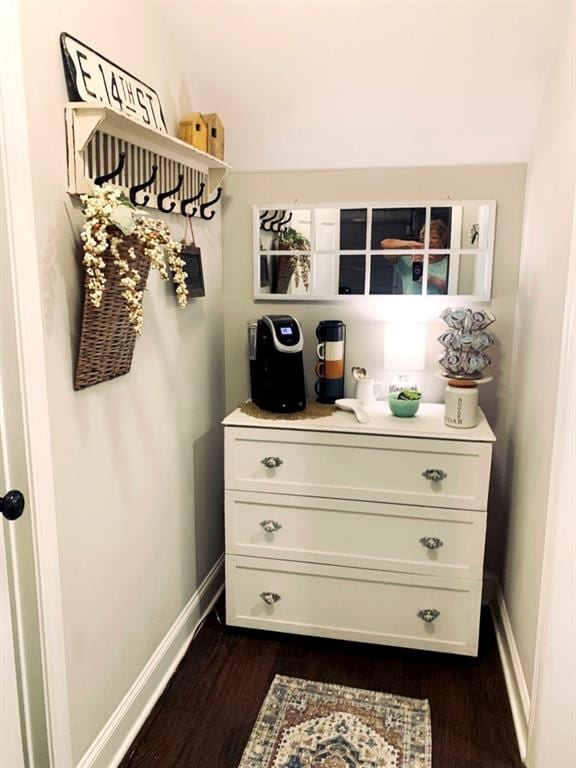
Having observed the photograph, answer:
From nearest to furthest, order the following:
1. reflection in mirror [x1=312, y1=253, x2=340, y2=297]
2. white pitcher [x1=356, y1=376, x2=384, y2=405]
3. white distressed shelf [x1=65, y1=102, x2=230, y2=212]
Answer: white distressed shelf [x1=65, y1=102, x2=230, y2=212] → white pitcher [x1=356, y1=376, x2=384, y2=405] → reflection in mirror [x1=312, y1=253, x2=340, y2=297]

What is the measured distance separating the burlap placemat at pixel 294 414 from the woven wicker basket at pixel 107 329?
76cm

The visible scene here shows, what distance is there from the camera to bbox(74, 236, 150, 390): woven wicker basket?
4.67ft

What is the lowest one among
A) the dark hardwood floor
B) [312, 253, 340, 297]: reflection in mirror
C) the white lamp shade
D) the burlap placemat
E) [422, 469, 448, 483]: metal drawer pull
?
the dark hardwood floor

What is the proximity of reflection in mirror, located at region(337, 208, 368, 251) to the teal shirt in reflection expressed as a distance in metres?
0.18

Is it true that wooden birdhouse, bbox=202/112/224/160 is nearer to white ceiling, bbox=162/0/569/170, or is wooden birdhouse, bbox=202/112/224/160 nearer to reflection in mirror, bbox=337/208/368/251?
white ceiling, bbox=162/0/569/170

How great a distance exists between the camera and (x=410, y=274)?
244cm

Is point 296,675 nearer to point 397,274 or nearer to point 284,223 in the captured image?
point 397,274

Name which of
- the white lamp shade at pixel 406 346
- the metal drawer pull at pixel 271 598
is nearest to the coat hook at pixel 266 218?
the white lamp shade at pixel 406 346

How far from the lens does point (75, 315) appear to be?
1.45 m

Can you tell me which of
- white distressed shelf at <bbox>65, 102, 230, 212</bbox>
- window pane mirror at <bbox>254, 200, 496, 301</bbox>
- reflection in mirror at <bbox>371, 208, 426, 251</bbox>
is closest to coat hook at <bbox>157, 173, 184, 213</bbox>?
white distressed shelf at <bbox>65, 102, 230, 212</bbox>

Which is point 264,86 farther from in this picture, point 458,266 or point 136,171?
point 458,266

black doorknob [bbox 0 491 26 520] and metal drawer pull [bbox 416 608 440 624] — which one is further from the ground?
black doorknob [bbox 0 491 26 520]

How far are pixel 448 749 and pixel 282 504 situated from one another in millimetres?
933

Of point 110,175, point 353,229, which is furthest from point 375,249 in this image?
point 110,175
